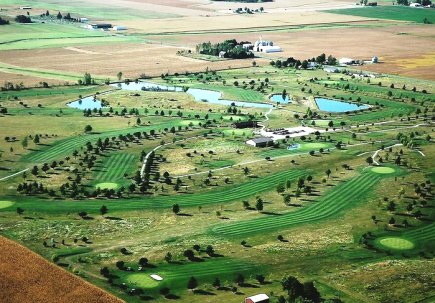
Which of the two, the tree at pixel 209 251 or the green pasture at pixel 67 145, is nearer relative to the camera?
the tree at pixel 209 251

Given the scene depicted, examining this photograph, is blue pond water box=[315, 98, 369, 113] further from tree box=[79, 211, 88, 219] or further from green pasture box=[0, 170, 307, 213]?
tree box=[79, 211, 88, 219]

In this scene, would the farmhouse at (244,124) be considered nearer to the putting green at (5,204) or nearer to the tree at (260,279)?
the putting green at (5,204)

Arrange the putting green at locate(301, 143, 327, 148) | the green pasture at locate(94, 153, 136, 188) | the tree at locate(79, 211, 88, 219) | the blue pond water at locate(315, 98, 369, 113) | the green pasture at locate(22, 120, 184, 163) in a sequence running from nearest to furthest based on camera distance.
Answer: the tree at locate(79, 211, 88, 219)
the green pasture at locate(94, 153, 136, 188)
the green pasture at locate(22, 120, 184, 163)
the putting green at locate(301, 143, 327, 148)
the blue pond water at locate(315, 98, 369, 113)

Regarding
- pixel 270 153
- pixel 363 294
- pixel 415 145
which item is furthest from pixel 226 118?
pixel 363 294

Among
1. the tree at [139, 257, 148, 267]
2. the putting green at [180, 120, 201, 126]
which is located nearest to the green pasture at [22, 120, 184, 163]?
the putting green at [180, 120, 201, 126]

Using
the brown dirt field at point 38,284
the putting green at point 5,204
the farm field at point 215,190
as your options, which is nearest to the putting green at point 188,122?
the farm field at point 215,190

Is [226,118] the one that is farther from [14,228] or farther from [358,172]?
[14,228]
